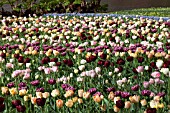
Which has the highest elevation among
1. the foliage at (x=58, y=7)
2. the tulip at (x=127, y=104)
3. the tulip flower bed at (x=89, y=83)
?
the tulip at (x=127, y=104)

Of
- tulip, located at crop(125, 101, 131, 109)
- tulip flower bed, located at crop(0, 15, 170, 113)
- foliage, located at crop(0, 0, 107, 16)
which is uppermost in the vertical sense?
tulip, located at crop(125, 101, 131, 109)

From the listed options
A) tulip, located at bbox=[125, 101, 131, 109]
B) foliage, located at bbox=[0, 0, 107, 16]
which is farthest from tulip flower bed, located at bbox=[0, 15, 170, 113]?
foliage, located at bbox=[0, 0, 107, 16]

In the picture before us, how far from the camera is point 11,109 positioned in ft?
14.7

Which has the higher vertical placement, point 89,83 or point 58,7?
point 89,83

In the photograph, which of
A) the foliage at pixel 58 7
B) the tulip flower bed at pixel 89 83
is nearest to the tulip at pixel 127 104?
the tulip flower bed at pixel 89 83

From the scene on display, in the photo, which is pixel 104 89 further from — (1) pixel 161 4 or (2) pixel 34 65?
(1) pixel 161 4

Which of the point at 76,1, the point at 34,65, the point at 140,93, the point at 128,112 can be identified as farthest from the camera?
the point at 76,1

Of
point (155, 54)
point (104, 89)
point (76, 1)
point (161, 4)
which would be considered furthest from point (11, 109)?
point (161, 4)

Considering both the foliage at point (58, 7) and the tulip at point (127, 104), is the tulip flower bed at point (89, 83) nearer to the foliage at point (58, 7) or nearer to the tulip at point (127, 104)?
the tulip at point (127, 104)

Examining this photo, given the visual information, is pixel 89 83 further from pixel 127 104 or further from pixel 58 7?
pixel 58 7

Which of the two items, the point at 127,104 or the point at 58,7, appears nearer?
the point at 127,104

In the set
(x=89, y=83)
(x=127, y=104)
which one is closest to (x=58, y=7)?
Result: (x=89, y=83)

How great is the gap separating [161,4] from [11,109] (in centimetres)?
2063

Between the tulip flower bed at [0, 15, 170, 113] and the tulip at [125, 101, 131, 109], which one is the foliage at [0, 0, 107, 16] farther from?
the tulip at [125, 101, 131, 109]
